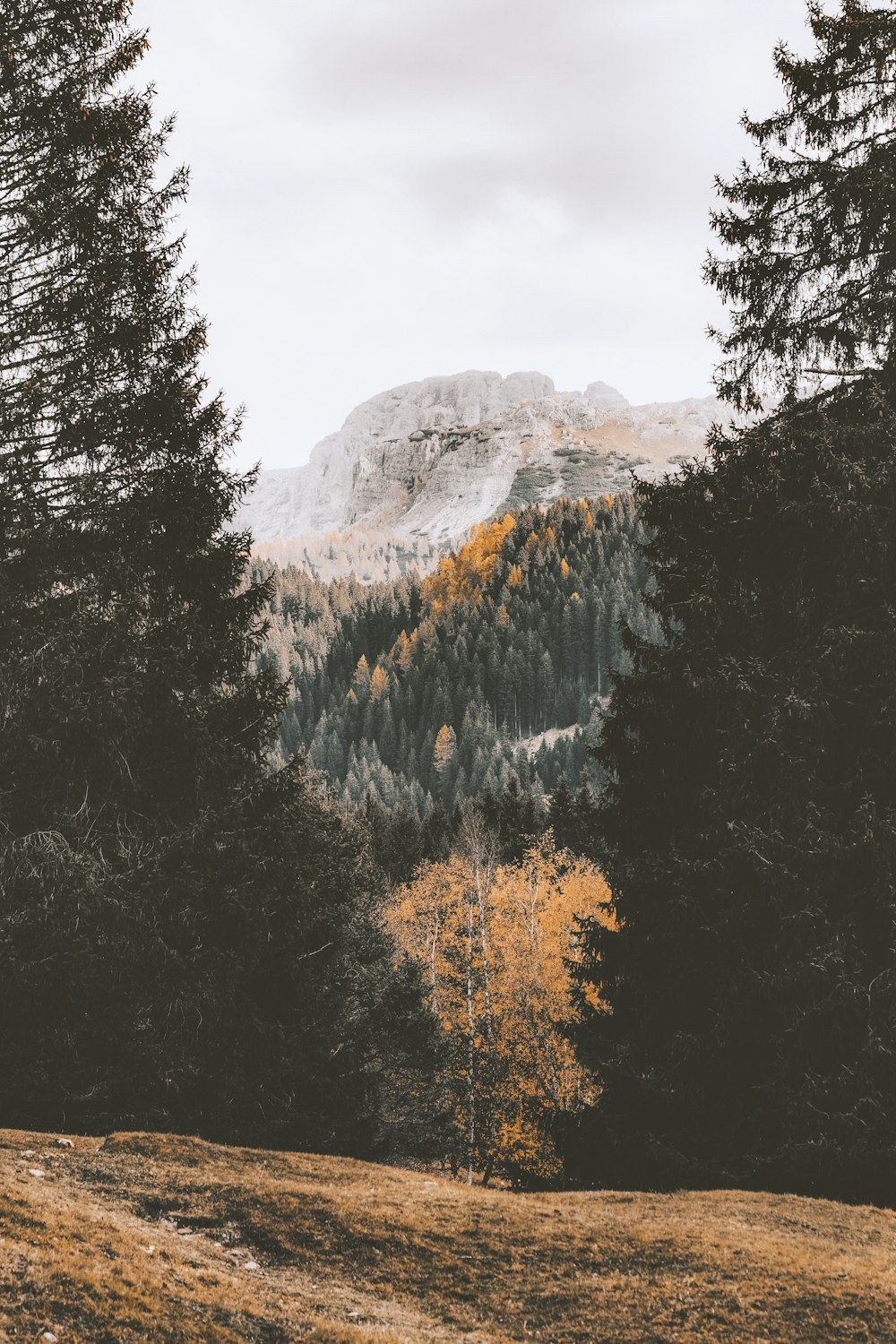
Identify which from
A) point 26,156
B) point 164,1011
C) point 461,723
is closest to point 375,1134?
point 164,1011

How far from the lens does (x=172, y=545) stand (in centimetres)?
1212

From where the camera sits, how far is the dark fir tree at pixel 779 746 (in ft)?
34.4

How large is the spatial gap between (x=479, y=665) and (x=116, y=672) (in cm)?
14049

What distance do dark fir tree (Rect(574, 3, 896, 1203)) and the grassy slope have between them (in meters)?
1.26

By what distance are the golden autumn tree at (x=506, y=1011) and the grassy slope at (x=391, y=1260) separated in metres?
12.6

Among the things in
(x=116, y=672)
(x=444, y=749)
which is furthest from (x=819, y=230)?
(x=444, y=749)

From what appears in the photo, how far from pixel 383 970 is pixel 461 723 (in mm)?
112324

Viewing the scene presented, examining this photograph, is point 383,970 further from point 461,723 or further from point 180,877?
point 461,723

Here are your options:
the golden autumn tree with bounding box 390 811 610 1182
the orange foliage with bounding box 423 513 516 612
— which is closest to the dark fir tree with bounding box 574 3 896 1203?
the golden autumn tree with bounding box 390 811 610 1182

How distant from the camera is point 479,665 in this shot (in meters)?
150

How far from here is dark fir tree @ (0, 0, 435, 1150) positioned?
10.3 metres

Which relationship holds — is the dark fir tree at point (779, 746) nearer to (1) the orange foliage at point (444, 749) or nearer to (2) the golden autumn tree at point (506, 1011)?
(2) the golden autumn tree at point (506, 1011)

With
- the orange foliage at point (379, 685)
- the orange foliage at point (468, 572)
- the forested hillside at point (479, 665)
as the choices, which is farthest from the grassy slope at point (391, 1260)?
the orange foliage at point (468, 572)

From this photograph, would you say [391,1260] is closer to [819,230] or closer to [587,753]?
[587,753]
